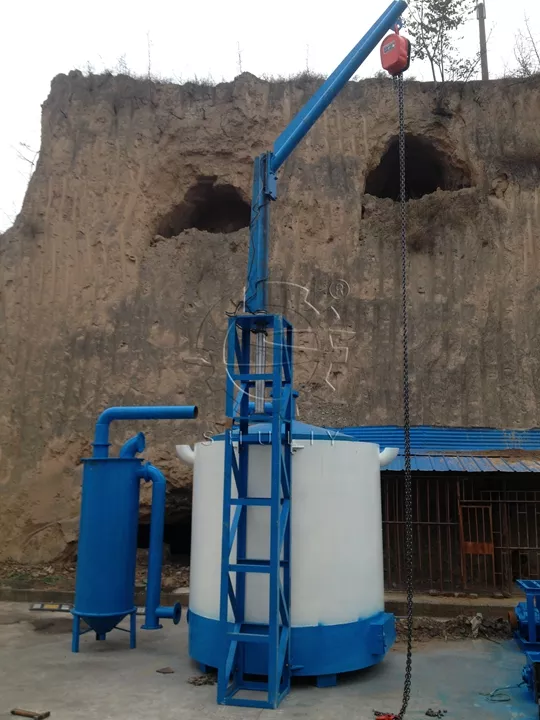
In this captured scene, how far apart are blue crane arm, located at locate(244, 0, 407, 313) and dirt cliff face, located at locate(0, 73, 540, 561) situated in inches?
234

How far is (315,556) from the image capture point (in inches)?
260

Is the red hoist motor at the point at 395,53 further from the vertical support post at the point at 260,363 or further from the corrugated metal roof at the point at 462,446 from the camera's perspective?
the corrugated metal roof at the point at 462,446

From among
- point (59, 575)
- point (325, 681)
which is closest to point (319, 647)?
point (325, 681)

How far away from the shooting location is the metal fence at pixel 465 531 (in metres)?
11.1

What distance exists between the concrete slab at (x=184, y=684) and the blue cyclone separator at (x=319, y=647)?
21cm

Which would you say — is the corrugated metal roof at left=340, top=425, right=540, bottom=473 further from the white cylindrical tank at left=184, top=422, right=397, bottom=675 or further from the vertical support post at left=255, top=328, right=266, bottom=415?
the vertical support post at left=255, top=328, right=266, bottom=415

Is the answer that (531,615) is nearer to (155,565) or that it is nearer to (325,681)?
(325,681)

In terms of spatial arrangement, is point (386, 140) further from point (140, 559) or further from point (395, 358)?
point (140, 559)

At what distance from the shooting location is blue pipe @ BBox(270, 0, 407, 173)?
286 inches

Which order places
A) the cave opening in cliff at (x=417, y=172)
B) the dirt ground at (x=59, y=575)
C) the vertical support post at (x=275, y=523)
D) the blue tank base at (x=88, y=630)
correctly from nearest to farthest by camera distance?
1. the vertical support post at (x=275, y=523)
2. the blue tank base at (x=88, y=630)
3. the dirt ground at (x=59, y=575)
4. the cave opening in cliff at (x=417, y=172)

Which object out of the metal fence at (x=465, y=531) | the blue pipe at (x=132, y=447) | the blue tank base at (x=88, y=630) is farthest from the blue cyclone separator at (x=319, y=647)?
the metal fence at (x=465, y=531)

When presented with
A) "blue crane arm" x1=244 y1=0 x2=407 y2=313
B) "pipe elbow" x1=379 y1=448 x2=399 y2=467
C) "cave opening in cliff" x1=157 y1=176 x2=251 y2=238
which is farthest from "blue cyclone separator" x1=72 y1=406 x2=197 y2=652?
"cave opening in cliff" x1=157 y1=176 x2=251 y2=238

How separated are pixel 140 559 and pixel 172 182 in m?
8.76

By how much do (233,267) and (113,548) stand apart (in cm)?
797
